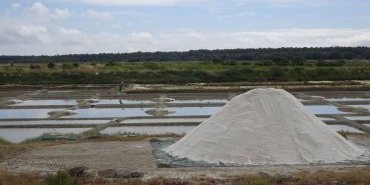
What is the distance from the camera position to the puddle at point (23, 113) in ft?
61.4

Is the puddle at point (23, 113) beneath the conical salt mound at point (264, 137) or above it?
beneath

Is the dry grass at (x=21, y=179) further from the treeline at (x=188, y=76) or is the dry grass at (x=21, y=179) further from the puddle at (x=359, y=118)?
the treeline at (x=188, y=76)

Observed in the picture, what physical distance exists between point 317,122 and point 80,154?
483 cm

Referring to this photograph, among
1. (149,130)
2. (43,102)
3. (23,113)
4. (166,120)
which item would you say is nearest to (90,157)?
(149,130)

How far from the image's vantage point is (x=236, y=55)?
82062 mm

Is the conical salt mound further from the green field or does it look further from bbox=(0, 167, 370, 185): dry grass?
the green field

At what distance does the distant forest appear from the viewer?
247 feet

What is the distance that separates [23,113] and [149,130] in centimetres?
680

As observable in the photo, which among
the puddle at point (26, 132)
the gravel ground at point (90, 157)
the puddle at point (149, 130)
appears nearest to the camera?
the gravel ground at point (90, 157)

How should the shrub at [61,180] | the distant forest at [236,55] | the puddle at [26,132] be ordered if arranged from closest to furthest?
the shrub at [61,180]
the puddle at [26,132]
the distant forest at [236,55]

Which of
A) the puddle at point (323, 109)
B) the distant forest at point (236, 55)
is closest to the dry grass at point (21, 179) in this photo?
the puddle at point (323, 109)

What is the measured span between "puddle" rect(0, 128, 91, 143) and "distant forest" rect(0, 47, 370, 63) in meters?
47.3

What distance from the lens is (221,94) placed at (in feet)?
84.5

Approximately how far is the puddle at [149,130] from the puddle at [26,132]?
0.88 metres
